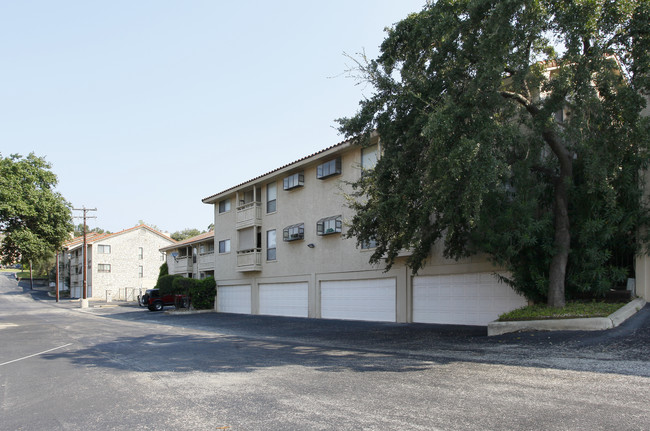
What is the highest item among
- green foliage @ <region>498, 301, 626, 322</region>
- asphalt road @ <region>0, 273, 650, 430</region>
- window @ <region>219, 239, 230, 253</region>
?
window @ <region>219, 239, 230, 253</region>

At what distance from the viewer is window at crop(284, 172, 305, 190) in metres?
26.1

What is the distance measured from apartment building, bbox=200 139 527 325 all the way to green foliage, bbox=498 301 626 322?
8.14 ft

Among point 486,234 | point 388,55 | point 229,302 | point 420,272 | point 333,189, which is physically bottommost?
point 229,302

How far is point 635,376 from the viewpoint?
24.1 feet

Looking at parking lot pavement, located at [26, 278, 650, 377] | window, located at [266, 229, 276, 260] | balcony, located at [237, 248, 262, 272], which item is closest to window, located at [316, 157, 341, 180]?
window, located at [266, 229, 276, 260]

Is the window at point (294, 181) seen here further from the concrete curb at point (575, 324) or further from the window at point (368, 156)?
the concrete curb at point (575, 324)

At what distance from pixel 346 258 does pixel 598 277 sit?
11.6 meters

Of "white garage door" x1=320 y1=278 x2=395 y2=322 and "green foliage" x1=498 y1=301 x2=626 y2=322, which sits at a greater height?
"green foliage" x1=498 y1=301 x2=626 y2=322

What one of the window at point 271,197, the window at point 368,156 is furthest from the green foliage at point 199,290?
the window at point 368,156

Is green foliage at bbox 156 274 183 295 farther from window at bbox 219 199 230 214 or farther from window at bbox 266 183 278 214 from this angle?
window at bbox 266 183 278 214

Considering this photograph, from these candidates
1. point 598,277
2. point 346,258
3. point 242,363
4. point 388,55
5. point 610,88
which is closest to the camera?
point 242,363

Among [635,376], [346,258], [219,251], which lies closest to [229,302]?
[219,251]

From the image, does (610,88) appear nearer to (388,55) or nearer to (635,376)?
(388,55)

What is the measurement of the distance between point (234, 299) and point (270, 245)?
5.78 metres
